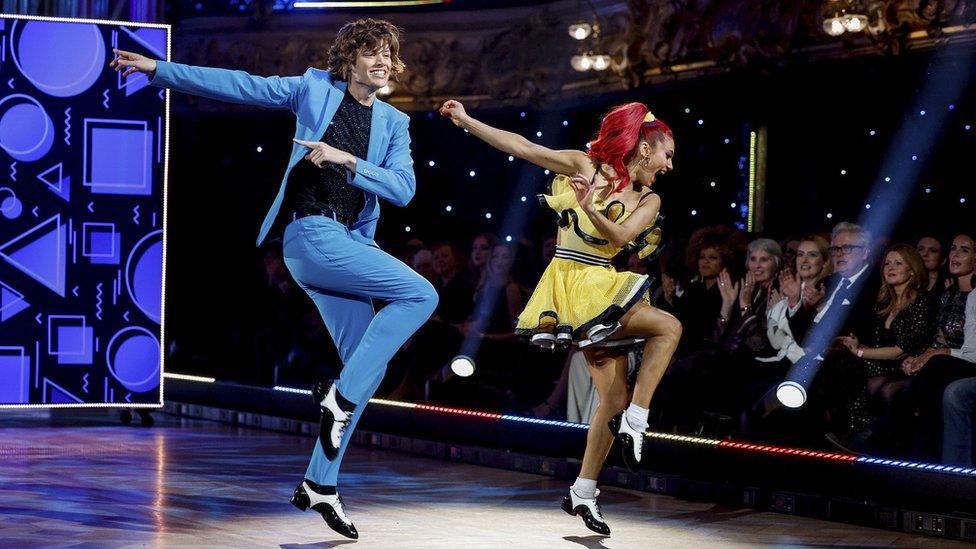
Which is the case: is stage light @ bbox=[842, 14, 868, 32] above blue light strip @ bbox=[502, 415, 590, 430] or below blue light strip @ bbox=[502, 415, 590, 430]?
above

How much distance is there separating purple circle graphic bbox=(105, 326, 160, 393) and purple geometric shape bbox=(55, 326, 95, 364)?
0.36 feet

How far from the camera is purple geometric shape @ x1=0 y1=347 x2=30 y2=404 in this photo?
739 centimetres

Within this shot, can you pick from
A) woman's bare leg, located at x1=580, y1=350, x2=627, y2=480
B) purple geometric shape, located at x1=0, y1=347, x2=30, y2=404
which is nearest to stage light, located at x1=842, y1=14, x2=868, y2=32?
woman's bare leg, located at x1=580, y1=350, x2=627, y2=480

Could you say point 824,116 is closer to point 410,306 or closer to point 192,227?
point 410,306

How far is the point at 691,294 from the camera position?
6.61 metres

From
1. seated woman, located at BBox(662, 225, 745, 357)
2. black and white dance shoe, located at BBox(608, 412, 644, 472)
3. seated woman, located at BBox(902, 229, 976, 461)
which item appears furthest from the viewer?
seated woman, located at BBox(662, 225, 745, 357)

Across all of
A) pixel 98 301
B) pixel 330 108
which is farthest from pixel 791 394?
pixel 98 301

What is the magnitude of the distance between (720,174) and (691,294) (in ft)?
8.35

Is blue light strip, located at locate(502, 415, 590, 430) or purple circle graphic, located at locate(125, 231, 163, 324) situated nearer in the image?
blue light strip, located at locate(502, 415, 590, 430)

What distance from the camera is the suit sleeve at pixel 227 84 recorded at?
3.95m

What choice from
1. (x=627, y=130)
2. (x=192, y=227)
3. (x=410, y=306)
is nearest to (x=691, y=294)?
(x=627, y=130)

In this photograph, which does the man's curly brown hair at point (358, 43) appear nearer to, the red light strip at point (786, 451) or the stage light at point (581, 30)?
the red light strip at point (786, 451)

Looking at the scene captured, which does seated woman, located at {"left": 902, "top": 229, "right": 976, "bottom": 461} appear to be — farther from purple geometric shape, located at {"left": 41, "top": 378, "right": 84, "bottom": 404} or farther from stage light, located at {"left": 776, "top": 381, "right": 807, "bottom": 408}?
purple geometric shape, located at {"left": 41, "top": 378, "right": 84, "bottom": 404}

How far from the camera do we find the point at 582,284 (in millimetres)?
4598
